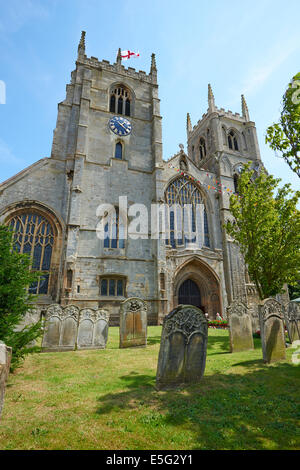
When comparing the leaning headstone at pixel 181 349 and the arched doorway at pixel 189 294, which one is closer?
the leaning headstone at pixel 181 349

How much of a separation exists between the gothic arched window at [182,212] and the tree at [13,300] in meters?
14.2

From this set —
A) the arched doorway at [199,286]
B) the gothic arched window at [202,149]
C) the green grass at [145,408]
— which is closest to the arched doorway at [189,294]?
the arched doorway at [199,286]

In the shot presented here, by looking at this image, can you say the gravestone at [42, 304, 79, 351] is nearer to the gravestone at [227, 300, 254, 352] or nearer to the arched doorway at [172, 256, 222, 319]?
the gravestone at [227, 300, 254, 352]

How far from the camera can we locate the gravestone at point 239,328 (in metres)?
7.65

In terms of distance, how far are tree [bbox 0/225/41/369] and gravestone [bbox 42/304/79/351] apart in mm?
2526

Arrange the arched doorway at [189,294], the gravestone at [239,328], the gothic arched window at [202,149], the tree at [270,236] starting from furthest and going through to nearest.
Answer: the gothic arched window at [202,149], the arched doorway at [189,294], the tree at [270,236], the gravestone at [239,328]

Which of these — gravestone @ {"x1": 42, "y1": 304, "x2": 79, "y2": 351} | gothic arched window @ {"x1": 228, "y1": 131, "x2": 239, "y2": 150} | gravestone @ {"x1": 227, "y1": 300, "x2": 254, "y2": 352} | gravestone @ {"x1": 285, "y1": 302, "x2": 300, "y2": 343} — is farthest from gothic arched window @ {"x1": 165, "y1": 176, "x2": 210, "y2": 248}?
gravestone @ {"x1": 42, "y1": 304, "x2": 79, "y2": 351}

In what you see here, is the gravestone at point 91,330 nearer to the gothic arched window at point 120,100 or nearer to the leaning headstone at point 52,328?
the leaning headstone at point 52,328

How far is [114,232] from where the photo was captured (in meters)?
18.1

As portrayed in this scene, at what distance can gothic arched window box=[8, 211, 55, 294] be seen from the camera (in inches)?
629

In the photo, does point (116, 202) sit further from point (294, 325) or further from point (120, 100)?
point (294, 325)

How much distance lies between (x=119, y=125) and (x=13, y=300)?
19651 mm

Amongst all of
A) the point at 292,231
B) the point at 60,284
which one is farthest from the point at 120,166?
the point at 292,231

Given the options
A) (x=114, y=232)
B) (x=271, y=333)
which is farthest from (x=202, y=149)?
(x=271, y=333)
